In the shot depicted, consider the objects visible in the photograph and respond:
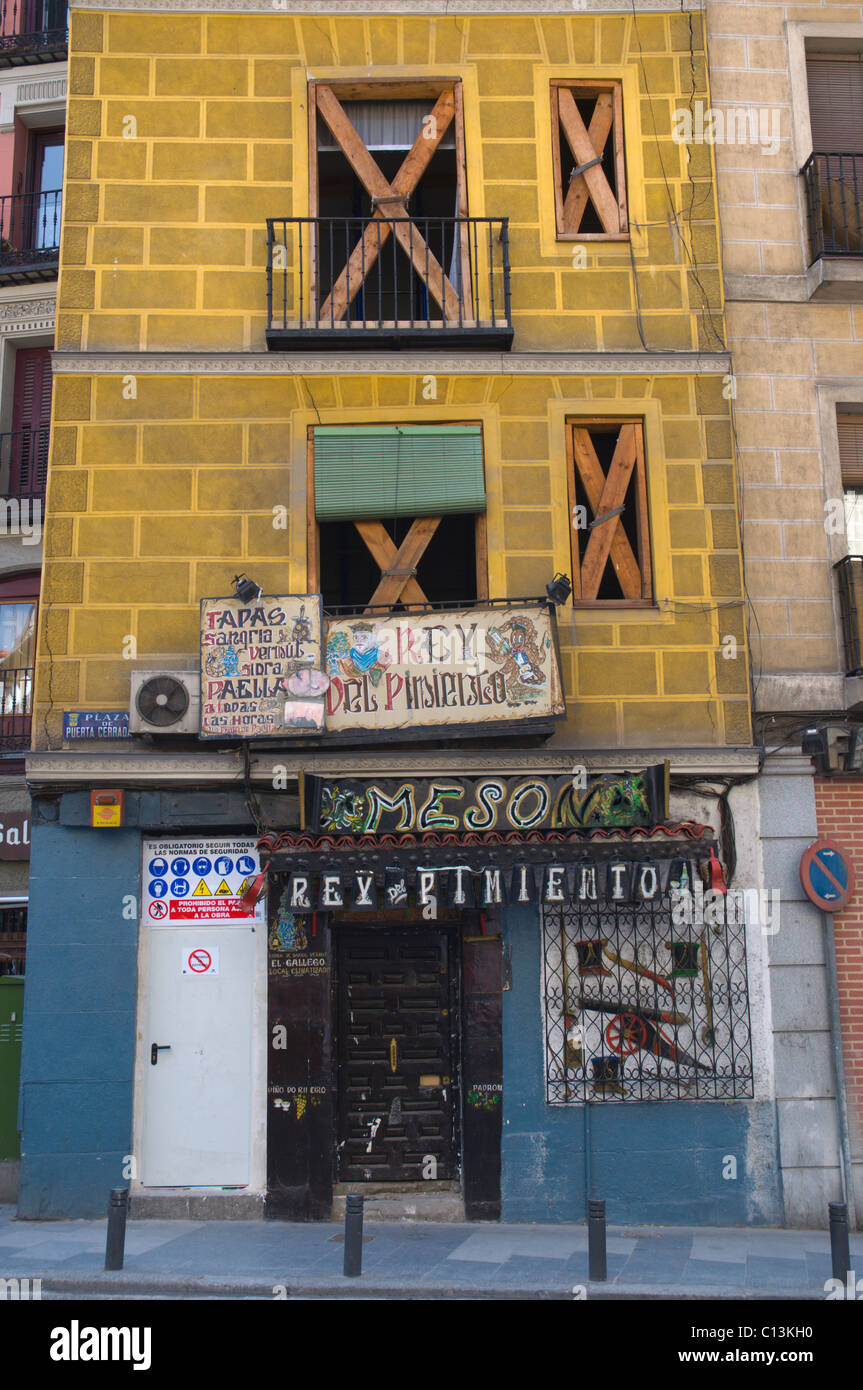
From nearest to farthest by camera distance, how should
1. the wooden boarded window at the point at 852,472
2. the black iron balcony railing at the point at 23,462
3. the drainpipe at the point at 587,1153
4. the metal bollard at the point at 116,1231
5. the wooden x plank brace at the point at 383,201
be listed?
the metal bollard at the point at 116,1231, the drainpipe at the point at 587,1153, the wooden x plank brace at the point at 383,201, the wooden boarded window at the point at 852,472, the black iron balcony railing at the point at 23,462

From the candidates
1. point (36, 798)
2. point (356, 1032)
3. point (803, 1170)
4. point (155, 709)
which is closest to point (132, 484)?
point (155, 709)

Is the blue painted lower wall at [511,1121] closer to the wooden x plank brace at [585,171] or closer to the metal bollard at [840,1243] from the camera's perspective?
the metal bollard at [840,1243]

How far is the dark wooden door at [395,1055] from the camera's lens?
35.7ft

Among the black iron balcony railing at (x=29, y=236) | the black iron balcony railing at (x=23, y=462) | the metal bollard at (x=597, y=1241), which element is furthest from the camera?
the black iron balcony railing at (x=29, y=236)

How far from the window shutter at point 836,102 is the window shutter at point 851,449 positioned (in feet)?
10.9

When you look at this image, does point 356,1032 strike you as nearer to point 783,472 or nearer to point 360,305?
point 783,472

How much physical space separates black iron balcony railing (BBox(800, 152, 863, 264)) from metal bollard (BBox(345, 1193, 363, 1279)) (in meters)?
10.5

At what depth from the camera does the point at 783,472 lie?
39.4 feet

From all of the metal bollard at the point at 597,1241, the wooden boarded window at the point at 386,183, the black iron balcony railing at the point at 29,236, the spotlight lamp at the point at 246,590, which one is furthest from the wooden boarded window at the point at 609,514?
the black iron balcony railing at the point at 29,236

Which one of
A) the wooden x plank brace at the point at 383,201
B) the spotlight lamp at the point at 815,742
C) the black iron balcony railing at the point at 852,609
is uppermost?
the wooden x plank brace at the point at 383,201

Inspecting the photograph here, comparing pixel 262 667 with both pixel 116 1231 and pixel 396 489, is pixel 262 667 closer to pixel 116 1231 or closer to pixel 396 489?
pixel 396 489

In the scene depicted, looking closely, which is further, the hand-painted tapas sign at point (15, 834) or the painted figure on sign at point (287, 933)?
the hand-painted tapas sign at point (15, 834)

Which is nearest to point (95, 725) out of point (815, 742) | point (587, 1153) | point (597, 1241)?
point (587, 1153)

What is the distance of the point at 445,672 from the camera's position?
11.1m
